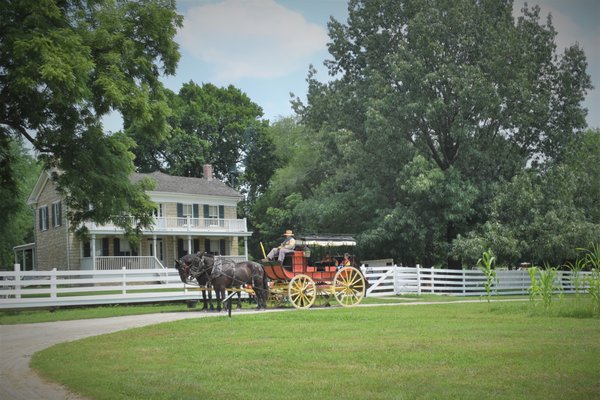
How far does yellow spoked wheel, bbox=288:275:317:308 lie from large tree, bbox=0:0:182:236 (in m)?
6.50

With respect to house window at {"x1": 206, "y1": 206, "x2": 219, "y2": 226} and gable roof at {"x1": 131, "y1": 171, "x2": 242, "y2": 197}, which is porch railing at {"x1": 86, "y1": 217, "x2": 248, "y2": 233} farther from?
gable roof at {"x1": 131, "y1": 171, "x2": 242, "y2": 197}

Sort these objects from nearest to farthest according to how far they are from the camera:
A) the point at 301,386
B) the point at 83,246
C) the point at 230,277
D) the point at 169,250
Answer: the point at 301,386 → the point at 230,277 → the point at 83,246 → the point at 169,250

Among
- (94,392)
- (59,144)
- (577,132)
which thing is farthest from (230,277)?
(577,132)

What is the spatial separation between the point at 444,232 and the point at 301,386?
28.2 meters

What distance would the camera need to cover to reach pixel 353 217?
125 ft

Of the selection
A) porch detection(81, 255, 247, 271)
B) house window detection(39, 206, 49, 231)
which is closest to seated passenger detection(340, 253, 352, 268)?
porch detection(81, 255, 247, 271)

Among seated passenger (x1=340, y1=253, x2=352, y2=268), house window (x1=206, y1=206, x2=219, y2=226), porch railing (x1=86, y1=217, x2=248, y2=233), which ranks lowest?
seated passenger (x1=340, y1=253, x2=352, y2=268)

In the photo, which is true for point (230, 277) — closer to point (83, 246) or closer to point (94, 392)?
point (94, 392)

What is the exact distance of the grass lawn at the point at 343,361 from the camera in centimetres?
671

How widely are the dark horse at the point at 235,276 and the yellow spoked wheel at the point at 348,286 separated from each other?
2.20 metres

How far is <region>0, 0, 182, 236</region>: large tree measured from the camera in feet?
61.1

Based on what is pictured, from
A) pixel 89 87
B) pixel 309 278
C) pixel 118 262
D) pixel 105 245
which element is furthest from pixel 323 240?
pixel 105 245

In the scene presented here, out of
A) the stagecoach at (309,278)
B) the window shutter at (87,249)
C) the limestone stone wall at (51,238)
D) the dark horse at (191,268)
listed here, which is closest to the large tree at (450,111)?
the stagecoach at (309,278)

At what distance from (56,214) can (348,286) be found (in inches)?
1108
